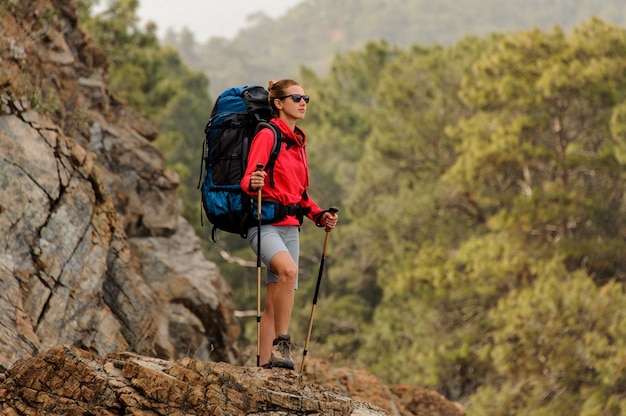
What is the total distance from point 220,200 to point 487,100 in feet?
62.6

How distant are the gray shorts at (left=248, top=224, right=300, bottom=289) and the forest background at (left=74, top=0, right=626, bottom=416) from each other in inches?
461

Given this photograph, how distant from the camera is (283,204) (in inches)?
236

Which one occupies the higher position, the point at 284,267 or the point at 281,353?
the point at 284,267

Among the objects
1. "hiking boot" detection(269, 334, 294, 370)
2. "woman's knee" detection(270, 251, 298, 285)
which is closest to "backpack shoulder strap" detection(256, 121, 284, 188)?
"woman's knee" detection(270, 251, 298, 285)

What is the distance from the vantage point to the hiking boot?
223 inches

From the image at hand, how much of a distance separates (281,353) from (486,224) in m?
20.2

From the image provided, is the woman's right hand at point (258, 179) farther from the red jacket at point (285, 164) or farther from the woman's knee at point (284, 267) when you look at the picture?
the woman's knee at point (284, 267)

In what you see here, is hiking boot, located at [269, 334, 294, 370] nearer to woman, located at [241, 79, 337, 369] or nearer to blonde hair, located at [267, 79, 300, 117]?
woman, located at [241, 79, 337, 369]

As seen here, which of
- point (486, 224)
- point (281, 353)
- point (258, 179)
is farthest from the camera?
point (486, 224)

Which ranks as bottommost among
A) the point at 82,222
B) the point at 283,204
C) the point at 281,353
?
the point at 281,353

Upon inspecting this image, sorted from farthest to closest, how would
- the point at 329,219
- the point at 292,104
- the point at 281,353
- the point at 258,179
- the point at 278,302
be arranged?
the point at 329,219 < the point at 292,104 < the point at 278,302 < the point at 281,353 < the point at 258,179

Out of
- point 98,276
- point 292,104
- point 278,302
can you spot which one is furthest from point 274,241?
point 98,276

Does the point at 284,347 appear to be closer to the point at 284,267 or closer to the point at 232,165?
the point at 284,267

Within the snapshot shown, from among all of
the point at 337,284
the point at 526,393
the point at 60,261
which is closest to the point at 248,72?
the point at 337,284
